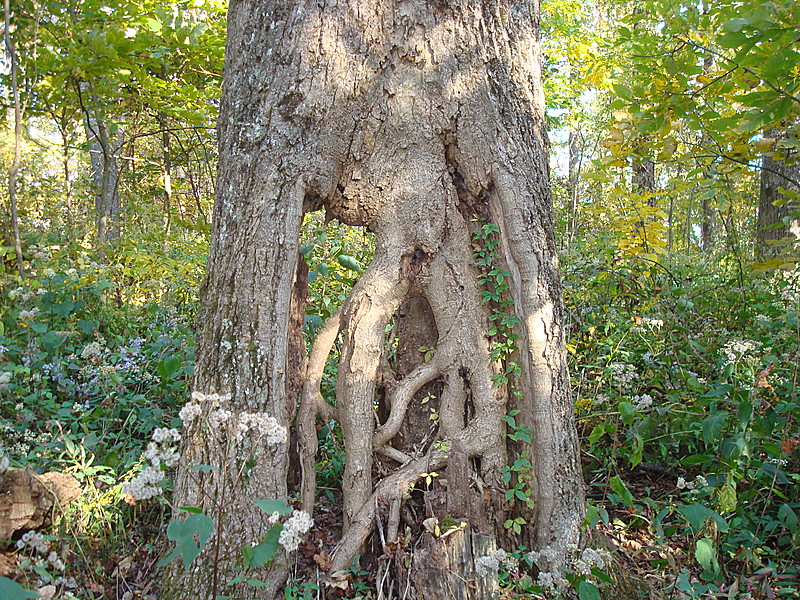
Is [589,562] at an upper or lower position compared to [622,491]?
lower

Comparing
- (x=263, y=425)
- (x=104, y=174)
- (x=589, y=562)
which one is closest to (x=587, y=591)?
(x=589, y=562)

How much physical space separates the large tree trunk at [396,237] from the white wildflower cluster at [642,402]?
0.40m

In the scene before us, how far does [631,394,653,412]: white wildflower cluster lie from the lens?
9.70 ft

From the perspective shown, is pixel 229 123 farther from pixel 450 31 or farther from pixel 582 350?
pixel 582 350

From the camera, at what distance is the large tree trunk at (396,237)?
2764 millimetres

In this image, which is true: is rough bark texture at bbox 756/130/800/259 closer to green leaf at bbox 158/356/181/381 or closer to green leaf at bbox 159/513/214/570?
green leaf at bbox 158/356/181/381

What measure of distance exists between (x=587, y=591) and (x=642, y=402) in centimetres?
112

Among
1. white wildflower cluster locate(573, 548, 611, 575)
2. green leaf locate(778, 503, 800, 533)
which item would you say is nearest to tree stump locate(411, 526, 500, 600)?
white wildflower cluster locate(573, 548, 611, 575)

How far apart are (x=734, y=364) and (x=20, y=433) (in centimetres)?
369

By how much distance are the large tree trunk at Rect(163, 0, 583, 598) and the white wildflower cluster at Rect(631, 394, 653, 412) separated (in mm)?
399

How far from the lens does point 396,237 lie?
3.11 metres

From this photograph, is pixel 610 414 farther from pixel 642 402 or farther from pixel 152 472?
pixel 152 472

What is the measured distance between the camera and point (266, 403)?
267 cm

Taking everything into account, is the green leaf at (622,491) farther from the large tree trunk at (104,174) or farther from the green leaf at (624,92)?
the large tree trunk at (104,174)
